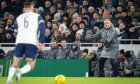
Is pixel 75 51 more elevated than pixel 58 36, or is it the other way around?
Result: pixel 58 36

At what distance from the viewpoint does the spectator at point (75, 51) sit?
17667 millimetres

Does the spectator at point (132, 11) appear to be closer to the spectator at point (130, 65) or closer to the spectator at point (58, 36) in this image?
the spectator at point (130, 65)

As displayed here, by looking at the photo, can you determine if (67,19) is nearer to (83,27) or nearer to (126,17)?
(83,27)

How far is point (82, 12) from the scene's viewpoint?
2102cm

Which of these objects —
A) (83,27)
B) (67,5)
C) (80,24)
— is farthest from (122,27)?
(67,5)

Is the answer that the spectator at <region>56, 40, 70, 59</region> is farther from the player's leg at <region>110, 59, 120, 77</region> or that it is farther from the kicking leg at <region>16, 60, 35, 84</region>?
the kicking leg at <region>16, 60, 35, 84</region>

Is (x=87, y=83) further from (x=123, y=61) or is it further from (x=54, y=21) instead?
(x=54, y=21)

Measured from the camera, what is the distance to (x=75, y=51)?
17781mm

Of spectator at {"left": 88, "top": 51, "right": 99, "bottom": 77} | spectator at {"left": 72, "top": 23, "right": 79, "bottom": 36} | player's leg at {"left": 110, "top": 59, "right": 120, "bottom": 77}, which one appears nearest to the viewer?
player's leg at {"left": 110, "top": 59, "right": 120, "bottom": 77}

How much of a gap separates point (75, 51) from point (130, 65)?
2.41 metres

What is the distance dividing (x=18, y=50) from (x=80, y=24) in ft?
29.3

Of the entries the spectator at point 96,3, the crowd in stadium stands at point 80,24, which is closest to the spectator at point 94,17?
the crowd in stadium stands at point 80,24

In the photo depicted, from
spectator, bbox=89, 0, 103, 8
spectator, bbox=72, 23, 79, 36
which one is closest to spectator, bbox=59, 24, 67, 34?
spectator, bbox=72, 23, 79, 36

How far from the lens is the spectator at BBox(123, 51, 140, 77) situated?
663 inches
